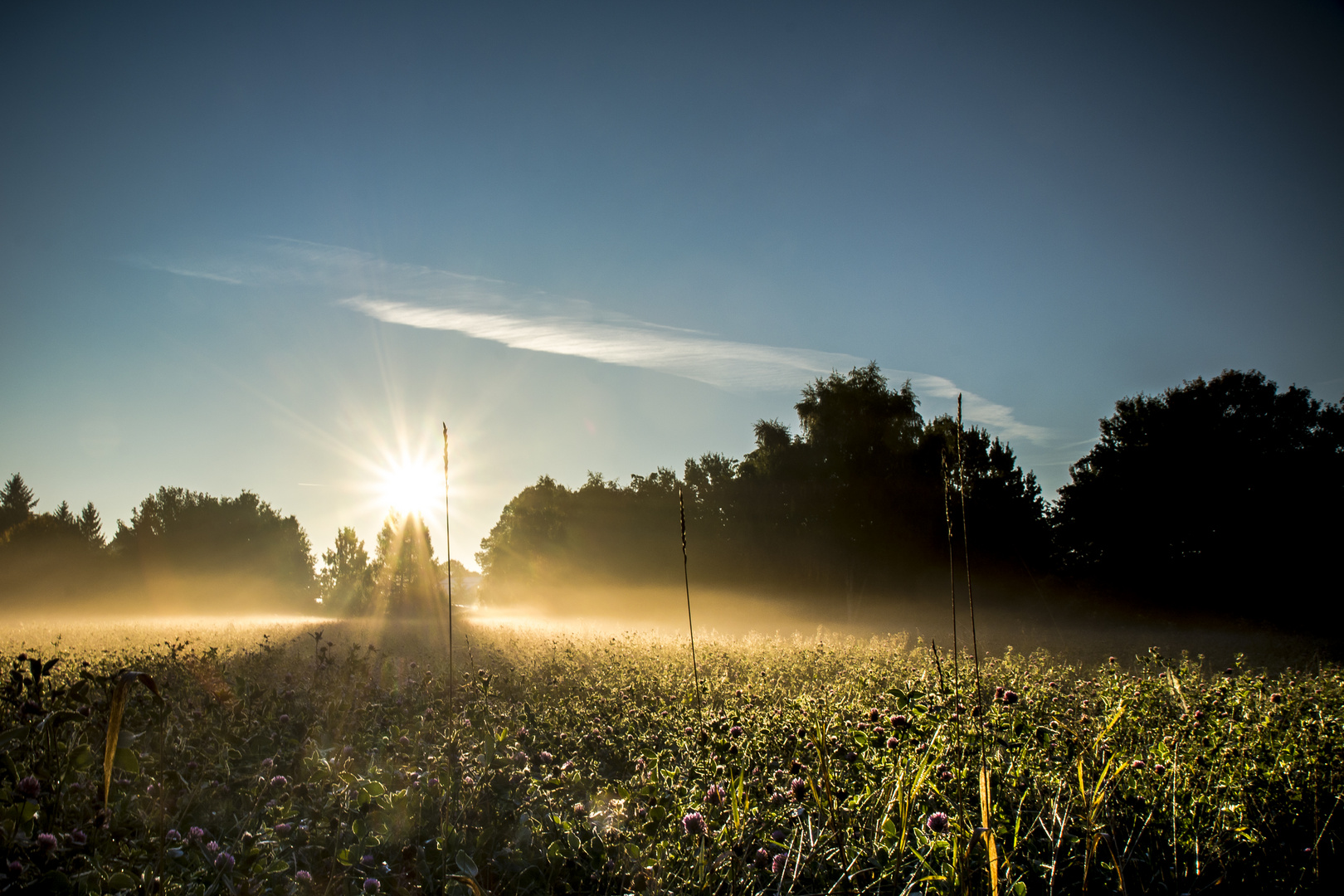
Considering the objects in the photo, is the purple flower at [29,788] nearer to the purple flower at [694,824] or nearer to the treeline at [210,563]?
the purple flower at [694,824]

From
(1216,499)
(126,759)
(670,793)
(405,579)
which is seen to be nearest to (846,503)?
(1216,499)

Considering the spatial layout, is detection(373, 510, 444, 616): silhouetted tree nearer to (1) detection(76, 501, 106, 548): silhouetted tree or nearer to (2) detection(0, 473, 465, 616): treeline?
(2) detection(0, 473, 465, 616): treeline

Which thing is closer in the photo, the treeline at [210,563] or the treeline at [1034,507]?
the treeline at [1034,507]

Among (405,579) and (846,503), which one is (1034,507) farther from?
(405,579)

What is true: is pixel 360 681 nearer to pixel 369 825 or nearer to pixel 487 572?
pixel 369 825

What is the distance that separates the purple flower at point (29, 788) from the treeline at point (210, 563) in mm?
25897

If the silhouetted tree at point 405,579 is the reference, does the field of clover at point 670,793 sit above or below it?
above

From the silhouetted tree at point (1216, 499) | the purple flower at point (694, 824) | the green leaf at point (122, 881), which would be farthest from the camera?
the silhouetted tree at point (1216, 499)

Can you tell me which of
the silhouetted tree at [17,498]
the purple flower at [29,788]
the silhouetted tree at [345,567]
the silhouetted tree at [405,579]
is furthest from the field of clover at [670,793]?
the silhouetted tree at [17,498]

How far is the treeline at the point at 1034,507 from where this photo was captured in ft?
62.1

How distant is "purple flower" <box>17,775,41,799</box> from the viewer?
5.26 feet

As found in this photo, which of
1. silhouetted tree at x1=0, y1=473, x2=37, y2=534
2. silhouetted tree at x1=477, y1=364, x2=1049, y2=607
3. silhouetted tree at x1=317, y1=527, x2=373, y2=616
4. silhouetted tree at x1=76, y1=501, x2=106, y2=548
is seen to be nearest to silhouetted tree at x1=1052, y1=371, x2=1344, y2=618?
silhouetted tree at x1=477, y1=364, x2=1049, y2=607

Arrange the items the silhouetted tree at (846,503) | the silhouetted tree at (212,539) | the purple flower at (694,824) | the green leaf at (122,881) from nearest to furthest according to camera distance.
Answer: the green leaf at (122,881) < the purple flower at (694,824) < the silhouetted tree at (846,503) < the silhouetted tree at (212,539)

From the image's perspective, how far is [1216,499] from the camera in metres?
19.9
